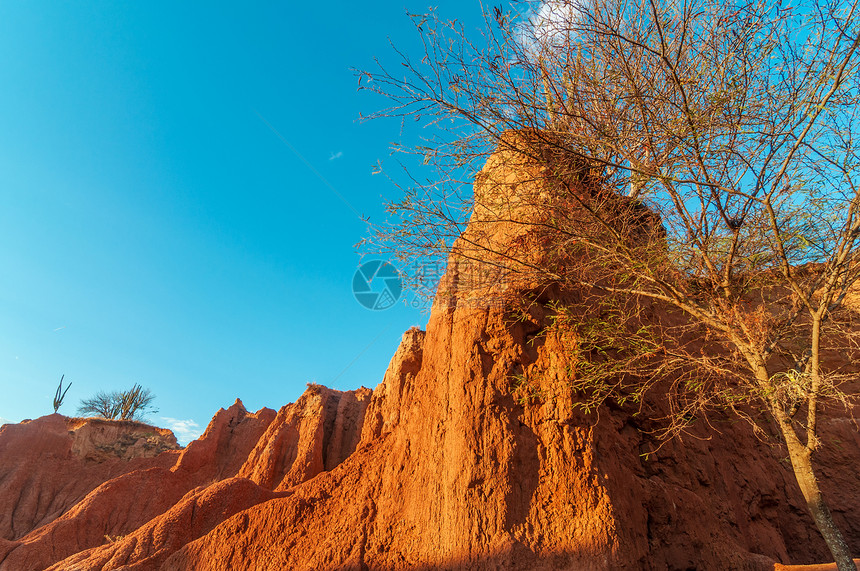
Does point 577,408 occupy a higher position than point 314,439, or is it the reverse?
point 314,439

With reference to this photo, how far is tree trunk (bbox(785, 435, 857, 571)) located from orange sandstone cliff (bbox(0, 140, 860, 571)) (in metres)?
2.08

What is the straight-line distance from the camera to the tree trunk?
4.80m

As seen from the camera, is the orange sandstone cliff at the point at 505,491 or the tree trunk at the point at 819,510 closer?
the tree trunk at the point at 819,510

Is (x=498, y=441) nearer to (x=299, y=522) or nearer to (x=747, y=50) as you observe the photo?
(x=299, y=522)

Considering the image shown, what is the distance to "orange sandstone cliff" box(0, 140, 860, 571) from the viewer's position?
685 centimetres

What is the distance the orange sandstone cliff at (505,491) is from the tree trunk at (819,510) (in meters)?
2.08

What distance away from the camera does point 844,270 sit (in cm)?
545

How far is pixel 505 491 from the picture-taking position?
23.3 ft

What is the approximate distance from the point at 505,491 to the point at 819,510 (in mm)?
3762

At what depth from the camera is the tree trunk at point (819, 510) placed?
189 inches

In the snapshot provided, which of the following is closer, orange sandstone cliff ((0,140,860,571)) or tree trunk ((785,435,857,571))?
tree trunk ((785,435,857,571))

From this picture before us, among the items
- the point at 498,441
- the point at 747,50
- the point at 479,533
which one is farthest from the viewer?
the point at 498,441

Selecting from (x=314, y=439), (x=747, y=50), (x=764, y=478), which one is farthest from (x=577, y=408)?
(x=314, y=439)

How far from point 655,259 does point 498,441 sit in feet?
12.0
